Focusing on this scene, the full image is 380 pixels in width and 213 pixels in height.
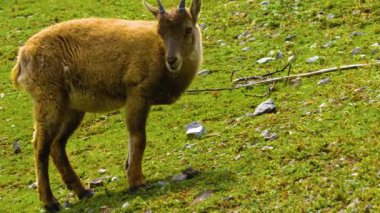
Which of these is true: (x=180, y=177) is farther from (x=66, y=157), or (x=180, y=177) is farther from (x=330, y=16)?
(x=330, y=16)

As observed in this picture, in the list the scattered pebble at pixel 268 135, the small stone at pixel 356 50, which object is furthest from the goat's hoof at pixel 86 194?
the small stone at pixel 356 50

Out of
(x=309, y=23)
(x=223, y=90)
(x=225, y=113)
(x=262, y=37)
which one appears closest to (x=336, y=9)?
(x=309, y=23)

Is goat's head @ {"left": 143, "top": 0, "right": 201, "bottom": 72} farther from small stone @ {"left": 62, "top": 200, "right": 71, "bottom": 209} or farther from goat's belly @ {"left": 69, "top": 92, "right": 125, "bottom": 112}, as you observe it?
small stone @ {"left": 62, "top": 200, "right": 71, "bottom": 209}

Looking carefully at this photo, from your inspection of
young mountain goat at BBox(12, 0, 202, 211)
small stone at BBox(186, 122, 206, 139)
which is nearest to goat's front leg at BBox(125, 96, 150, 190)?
young mountain goat at BBox(12, 0, 202, 211)

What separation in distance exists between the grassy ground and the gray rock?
7.2 inches

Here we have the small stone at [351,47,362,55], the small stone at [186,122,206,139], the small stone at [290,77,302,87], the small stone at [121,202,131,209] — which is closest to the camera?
the small stone at [121,202,131,209]

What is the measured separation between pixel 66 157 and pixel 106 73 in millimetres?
1747

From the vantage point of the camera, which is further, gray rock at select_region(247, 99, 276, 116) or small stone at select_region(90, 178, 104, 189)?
gray rock at select_region(247, 99, 276, 116)

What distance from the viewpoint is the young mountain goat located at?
1158 centimetres

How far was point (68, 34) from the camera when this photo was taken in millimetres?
12492

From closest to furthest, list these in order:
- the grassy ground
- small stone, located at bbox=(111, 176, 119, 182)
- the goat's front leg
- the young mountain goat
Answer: the grassy ground, the goat's front leg, the young mountain goat, small stone, located at bbox=(111, 176, 119, 182)

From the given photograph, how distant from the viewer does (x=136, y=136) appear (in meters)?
11.5

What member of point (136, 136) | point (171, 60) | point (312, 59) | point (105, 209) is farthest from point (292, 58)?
point (105, 209)

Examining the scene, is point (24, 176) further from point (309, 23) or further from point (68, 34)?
point (309, 23)
